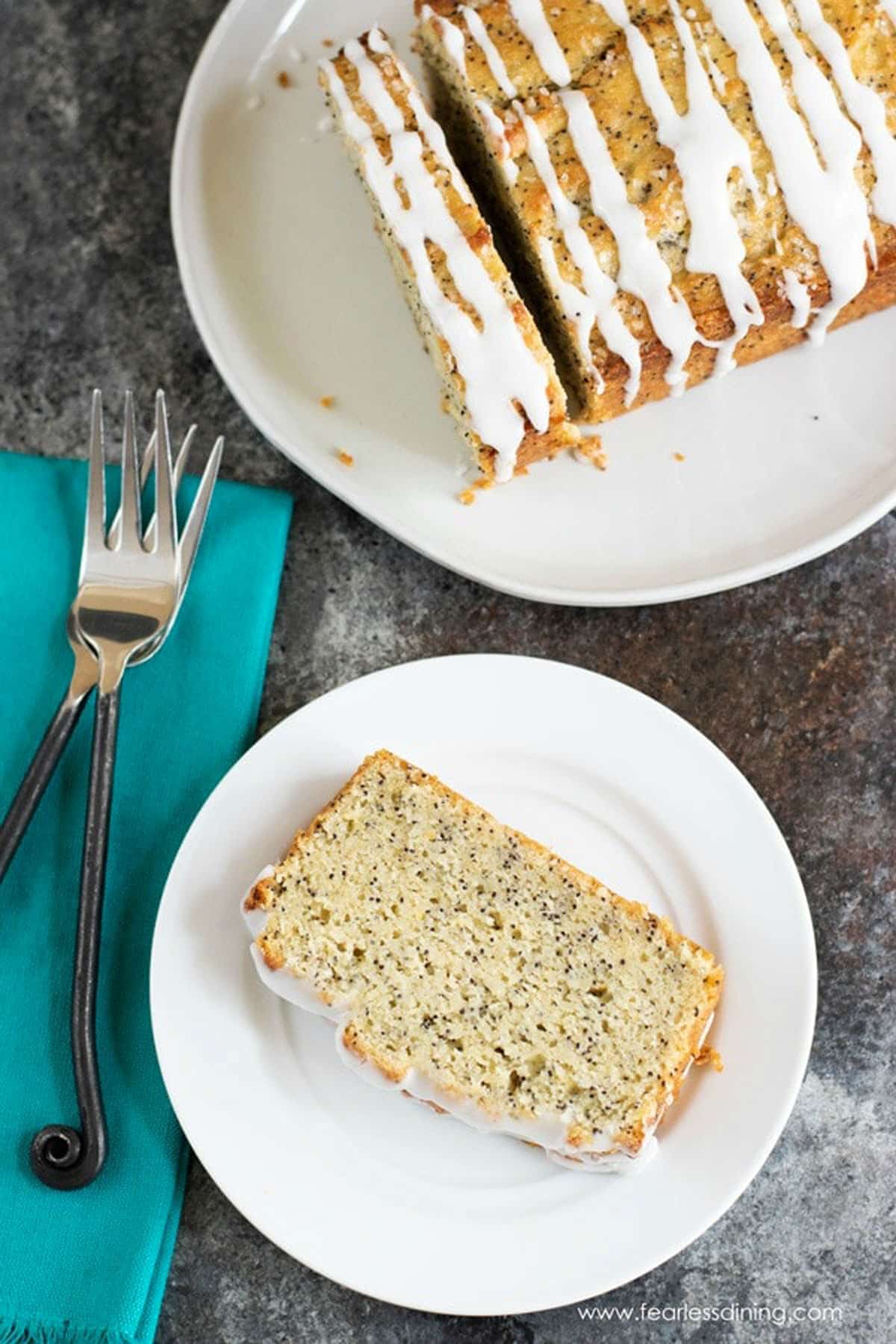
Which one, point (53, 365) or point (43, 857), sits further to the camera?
point (53, 365)

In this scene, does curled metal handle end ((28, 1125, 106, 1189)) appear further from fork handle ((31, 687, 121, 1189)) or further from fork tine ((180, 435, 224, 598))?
fork tine ((180, 435, 224, 598))

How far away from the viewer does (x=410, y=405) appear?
7.97 feet

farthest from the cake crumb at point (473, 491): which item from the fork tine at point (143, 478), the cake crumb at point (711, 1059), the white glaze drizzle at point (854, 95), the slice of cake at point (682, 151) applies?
the cake crumb at point (711, 1059)

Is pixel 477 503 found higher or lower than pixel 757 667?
higher

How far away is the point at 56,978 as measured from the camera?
2299 millimetres

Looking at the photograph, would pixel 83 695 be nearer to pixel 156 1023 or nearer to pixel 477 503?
pixel 156 1023

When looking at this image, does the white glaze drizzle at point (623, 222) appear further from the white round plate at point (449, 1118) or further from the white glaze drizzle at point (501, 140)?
the white round plate at point (449, 1118)

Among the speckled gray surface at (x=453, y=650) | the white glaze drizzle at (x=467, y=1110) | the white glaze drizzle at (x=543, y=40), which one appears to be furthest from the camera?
the speckled gray surface at (x=453, y=650)

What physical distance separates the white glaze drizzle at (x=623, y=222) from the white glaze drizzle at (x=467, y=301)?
0.67ft

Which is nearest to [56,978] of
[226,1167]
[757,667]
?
[226,1167]

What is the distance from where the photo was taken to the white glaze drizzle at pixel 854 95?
213 centimetres

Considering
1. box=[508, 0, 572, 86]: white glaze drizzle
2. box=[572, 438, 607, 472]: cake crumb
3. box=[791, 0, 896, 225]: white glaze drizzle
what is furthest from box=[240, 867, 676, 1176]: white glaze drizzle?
box=[791, 0, 896, 225]: white glaze drizzle

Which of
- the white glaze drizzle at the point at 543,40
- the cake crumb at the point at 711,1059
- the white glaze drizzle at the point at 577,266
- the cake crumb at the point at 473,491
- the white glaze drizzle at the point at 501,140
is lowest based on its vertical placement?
the cake crumb at the point at 711,1059

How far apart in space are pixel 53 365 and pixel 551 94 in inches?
41.2
